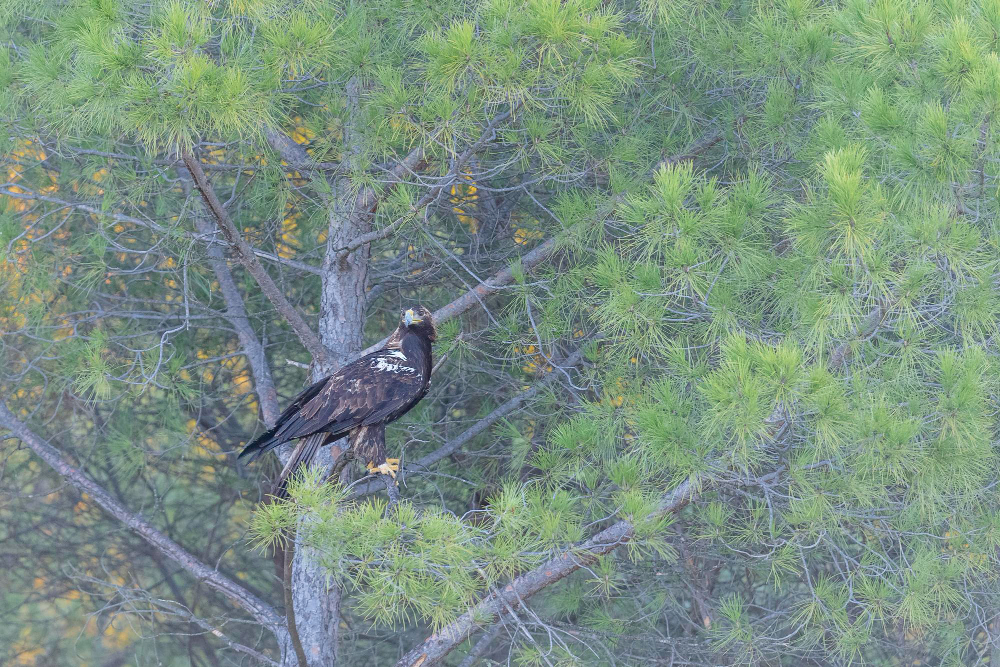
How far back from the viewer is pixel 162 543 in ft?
16.2

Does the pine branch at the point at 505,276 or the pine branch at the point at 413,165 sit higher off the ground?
the pine branch at the point at 413,165

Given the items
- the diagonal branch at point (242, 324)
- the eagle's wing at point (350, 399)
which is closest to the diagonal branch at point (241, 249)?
the eagle's wing at point (350, 399)

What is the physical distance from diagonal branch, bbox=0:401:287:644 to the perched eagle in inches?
27.6

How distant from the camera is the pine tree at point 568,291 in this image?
3.33 meters

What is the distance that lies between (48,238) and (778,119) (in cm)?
338

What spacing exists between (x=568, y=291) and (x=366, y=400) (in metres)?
0.92

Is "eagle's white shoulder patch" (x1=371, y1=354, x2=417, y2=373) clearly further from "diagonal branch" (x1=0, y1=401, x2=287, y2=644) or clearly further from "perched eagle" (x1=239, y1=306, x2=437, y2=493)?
"diagonal branch" (x1=0, y1=401, x2=287, y2=644)

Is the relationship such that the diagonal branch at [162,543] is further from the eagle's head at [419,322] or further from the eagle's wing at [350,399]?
the eagle's head at [419,322]

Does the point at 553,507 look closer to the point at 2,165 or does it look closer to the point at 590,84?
the point at 590,84

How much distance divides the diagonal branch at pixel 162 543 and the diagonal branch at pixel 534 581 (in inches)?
29.1

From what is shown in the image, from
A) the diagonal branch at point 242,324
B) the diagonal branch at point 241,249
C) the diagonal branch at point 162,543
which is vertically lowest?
the diagonal branch at point 162,543

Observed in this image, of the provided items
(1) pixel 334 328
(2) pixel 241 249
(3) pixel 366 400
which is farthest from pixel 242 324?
(2) pixel 241 249

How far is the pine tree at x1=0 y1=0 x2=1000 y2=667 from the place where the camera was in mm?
3328

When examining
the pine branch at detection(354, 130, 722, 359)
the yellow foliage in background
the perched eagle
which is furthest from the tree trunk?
the yellow foliage in background
